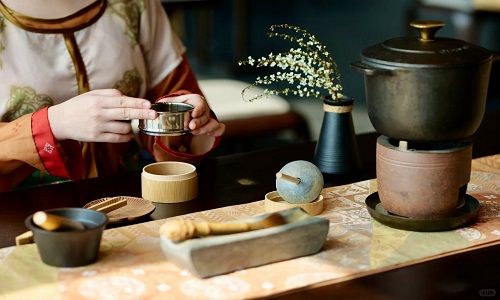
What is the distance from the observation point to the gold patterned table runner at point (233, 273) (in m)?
1.33

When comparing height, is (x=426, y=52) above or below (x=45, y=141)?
above

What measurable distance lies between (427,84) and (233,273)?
1.63 ft

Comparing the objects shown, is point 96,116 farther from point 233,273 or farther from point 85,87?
point 233,273

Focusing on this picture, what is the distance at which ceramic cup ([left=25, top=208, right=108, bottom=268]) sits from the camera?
1371 mm

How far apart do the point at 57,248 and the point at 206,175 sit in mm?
657

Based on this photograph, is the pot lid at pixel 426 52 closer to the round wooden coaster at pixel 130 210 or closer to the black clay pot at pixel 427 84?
the black clay pot at pixel 427 84

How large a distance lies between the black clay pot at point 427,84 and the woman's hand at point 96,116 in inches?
21.4

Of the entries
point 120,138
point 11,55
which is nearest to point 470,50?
point 120,138

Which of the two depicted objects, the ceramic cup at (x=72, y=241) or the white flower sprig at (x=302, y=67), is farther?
the white flower sprig at (x=302, y=67)

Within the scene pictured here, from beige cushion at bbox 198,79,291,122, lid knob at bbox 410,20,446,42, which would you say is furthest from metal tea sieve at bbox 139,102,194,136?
beige cushion at bbox 198,79,291,122

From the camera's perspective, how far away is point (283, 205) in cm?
166

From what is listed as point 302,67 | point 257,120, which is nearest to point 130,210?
point 302,67

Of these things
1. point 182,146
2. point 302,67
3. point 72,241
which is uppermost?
point 302,67

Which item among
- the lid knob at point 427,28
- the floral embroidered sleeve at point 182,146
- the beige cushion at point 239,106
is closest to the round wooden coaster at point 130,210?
the floral embroidered sleeve at point 182,146
